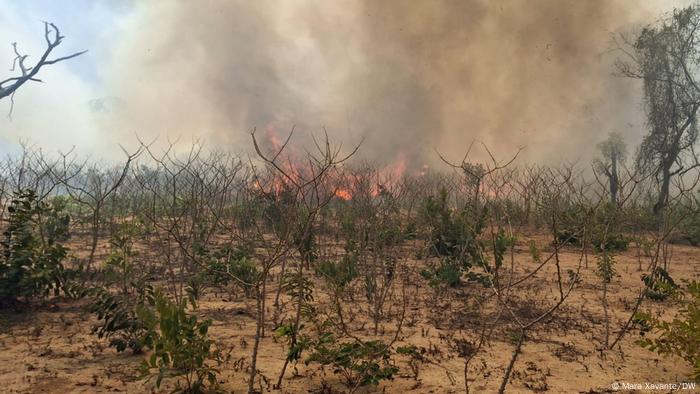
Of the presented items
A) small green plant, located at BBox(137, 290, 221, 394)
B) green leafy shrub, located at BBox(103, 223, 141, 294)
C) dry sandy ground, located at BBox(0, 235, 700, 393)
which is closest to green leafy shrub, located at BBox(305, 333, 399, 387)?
dry sandy ground, located at BBox(0, 235, 700, 393)

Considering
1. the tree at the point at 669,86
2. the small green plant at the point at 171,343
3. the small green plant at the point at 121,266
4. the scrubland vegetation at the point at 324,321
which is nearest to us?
the small green plant at the point at 171,343

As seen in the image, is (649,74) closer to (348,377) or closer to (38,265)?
(348,377)

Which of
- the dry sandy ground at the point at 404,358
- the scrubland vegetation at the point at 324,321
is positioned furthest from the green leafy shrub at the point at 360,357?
the dry sandy ground at the point at 404,358

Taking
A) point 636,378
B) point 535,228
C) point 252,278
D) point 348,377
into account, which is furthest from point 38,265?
point 535,228

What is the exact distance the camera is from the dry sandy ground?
365 cm

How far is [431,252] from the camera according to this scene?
10969 millimetres

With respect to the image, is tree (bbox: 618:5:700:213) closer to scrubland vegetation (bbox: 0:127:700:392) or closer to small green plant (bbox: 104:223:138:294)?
scrubland vegetation (bbox: 0:127:700:392)

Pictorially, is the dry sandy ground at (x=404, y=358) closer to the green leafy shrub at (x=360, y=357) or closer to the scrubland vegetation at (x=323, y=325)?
the scrubland vegetation at (x=323, y=325)

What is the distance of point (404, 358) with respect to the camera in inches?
170

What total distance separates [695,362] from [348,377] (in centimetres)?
273

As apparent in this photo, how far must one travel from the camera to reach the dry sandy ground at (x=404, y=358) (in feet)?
12.0

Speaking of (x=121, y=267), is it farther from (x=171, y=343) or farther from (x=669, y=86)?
(x=669, y=86)

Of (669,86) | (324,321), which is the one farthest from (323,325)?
(669,86)

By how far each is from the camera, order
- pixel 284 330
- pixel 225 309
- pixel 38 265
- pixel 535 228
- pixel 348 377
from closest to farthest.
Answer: pixel 284 330 → pixel 348 377 → pixel 38 265 → pixel 225 309 → pixel 535 228
